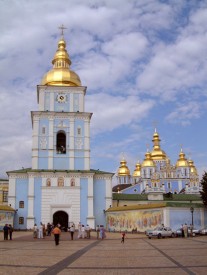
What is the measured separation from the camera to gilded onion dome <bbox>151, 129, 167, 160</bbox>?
3332 inches

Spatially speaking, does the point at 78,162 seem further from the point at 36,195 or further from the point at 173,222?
the point at 173,222

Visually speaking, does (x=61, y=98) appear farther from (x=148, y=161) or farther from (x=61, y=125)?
(x=148, y=161)

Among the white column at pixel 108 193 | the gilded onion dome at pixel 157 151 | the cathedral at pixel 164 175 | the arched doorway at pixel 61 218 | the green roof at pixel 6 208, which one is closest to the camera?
the green roof at pixel 6 208

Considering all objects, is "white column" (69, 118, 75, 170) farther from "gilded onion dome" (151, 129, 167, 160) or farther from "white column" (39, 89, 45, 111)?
"gilded onion dome" (151, 129, 167, 160)

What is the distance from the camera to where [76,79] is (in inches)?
1827

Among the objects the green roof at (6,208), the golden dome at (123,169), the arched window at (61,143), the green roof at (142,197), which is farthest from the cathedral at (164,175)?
the green roof at (6,208)

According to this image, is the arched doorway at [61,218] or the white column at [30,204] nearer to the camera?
the white column at [30,204]

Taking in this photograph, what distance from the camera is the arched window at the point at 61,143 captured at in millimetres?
44156

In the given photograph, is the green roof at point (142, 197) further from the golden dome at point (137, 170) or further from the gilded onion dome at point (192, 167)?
the golden dome at point (137, 170)

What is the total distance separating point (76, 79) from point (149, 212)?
19.3m

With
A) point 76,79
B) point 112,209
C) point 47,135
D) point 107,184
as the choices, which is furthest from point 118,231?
point 76,79

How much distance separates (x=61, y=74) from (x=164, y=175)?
137 feet

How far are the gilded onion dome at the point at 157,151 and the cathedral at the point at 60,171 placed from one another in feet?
138

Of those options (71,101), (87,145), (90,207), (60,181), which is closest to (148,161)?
(87,145)
